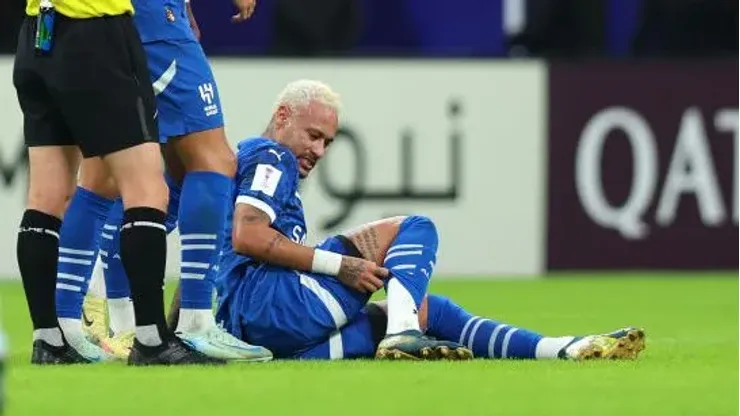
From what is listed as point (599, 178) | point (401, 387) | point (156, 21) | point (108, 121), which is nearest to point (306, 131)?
point (156, 21)

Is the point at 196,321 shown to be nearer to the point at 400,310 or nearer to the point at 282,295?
the point at 282,295

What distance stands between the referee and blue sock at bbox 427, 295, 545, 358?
35.9 inches

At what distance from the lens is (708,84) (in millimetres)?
13398

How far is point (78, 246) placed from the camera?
755 centimetres

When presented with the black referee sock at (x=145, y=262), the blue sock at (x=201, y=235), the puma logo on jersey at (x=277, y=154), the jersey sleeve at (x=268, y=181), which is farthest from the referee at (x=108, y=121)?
the puma logo on jersey at (x=277, y=154)

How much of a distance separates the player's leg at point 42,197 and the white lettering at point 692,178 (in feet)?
21.5

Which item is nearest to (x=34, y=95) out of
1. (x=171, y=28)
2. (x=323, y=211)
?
(x=171, y=28)

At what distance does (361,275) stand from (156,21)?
1043 millimetres

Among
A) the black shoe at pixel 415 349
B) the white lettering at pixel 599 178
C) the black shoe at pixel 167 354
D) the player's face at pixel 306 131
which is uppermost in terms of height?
the player's face at pixel 306 131

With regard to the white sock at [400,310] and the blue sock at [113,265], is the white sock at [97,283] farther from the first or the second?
the white sock at [400,310]

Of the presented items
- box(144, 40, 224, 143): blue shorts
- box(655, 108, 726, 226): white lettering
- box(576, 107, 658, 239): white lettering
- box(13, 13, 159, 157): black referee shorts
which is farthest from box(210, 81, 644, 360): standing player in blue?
box(655, 108, 726, 226): white lettering

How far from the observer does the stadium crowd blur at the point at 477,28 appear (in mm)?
13133

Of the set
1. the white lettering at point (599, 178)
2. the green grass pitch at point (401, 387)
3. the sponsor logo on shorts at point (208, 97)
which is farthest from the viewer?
the white lettering at point (599, 178)

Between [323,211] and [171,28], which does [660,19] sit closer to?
[323,211]
